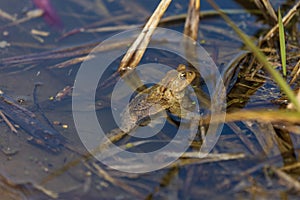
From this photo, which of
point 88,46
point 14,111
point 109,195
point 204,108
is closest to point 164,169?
point 109,195

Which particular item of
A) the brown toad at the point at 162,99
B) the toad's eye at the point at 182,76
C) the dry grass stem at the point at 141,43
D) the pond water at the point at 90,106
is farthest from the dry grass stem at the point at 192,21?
the toad's eye at the point at 182,76

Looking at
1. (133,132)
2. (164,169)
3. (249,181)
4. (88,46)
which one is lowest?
(249,181)

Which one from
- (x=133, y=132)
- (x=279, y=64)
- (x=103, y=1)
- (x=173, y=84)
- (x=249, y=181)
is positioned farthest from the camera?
(x=103, y=1)

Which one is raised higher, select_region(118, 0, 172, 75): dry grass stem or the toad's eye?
select_region(118, 0, 172, 75): dry grass stem

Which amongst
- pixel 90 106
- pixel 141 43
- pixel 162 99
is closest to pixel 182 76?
pixel 162 99

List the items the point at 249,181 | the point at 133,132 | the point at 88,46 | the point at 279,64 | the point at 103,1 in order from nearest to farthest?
the point at 249,181 < the point at 133,132 < the point at 279,64 < the point at 88,46 < the point at 103,1

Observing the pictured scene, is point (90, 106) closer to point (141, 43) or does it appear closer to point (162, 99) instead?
point (162, 99)

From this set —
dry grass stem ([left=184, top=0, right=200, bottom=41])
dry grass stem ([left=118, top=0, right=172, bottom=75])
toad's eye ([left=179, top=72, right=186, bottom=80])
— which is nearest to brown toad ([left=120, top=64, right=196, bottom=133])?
toad's eye ([left=179, top=72, right=186, bottom=80])

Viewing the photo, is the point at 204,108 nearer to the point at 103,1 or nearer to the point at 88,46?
the point at 88,46

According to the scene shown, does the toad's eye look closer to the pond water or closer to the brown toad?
the brown toad
